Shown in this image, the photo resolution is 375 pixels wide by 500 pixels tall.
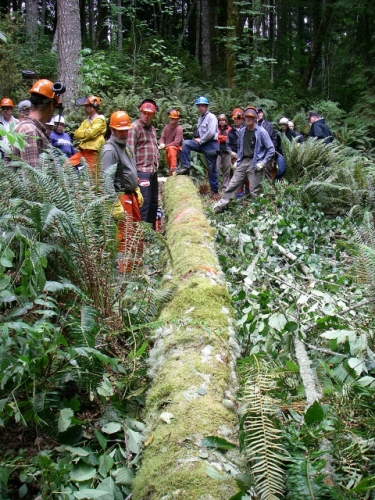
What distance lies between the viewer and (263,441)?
196 cm

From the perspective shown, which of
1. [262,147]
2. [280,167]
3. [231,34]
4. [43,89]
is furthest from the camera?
[231,34]

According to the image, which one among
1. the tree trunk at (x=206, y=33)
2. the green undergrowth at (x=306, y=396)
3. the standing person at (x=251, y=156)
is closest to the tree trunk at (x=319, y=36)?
the tree trunk at (x=206, y=33)

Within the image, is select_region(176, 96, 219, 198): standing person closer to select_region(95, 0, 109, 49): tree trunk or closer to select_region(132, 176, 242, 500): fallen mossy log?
select_region(132, 176, 242, 500): fallen mossy log

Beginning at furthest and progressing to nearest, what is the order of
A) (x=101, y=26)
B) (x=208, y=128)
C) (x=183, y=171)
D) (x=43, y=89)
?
(x=101, y=26)
(x=208, y=128)
(x=183, y=171)
(x=43, y=89)

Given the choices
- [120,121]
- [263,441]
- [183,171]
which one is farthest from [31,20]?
[263,441]

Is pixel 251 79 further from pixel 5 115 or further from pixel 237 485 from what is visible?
pixel 237 485

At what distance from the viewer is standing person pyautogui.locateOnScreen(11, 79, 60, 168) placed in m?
3.98

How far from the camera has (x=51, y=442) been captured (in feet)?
7.93

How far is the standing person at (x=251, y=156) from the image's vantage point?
29.3 ft

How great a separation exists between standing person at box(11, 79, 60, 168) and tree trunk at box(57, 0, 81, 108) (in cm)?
982

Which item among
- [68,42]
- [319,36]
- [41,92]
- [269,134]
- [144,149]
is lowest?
[269,134]

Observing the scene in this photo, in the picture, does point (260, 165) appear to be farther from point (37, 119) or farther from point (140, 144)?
point (37, 119)

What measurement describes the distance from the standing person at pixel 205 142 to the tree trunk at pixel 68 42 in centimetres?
498

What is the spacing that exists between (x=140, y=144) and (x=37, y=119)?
3.16 metres
